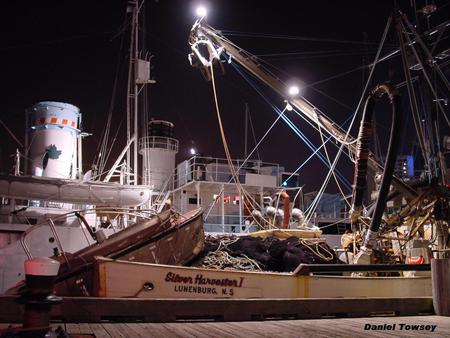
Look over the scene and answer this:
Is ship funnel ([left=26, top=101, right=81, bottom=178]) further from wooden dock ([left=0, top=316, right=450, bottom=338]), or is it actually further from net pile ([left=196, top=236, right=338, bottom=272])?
wooden dock ([left=0, top=316, right=450, bottom=338])

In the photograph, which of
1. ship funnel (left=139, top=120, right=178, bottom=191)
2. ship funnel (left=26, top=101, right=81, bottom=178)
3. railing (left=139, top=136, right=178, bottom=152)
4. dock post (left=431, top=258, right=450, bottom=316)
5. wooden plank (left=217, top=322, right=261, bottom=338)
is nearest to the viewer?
wooden plank (left=217, top=322, right=261, bottom=338)

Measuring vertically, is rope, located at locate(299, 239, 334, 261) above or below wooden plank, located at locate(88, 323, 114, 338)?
above

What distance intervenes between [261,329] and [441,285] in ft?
11.7

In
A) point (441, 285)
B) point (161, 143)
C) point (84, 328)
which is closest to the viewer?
point (84, 328)

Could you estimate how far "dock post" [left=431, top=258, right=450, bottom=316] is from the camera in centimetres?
786

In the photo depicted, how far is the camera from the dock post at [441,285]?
7.86m

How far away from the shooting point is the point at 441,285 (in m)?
7.93

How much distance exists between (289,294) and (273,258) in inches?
64.9

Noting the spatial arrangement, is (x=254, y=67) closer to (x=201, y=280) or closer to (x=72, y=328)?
(x=201, y=280)

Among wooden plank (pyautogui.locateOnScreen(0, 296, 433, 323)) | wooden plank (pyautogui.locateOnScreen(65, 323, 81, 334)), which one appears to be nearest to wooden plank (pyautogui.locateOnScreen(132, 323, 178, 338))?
wooden plank (pyautogui.locateOnScreen(0, 296, 433, 323))

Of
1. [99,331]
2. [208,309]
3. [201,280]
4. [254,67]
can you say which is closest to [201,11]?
[254,67]

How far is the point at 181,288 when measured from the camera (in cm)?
842

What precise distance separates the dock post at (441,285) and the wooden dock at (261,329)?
2.10 ft

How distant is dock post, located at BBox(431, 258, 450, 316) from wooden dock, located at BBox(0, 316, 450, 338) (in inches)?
25.2
